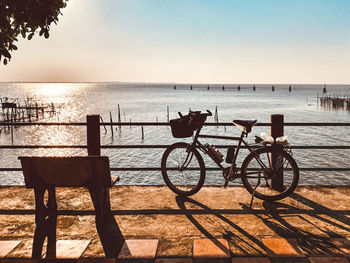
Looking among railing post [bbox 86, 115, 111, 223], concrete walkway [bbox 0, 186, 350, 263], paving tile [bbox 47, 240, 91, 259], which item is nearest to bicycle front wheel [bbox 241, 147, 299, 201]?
concrete walkway [bbox 0, 186, 350, 263]

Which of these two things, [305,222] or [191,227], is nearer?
[191,227]

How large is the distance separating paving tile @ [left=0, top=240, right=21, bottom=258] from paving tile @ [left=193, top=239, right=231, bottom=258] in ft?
6.77

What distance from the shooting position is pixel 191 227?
12.9 feet

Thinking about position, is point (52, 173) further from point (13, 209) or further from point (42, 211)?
point (13, 209)

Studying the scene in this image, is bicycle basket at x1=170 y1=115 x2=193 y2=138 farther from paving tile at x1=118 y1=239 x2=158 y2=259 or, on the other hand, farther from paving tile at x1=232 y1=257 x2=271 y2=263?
paving tile at x1=232 y1=257 x2=271 y2=263

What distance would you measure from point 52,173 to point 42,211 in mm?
546

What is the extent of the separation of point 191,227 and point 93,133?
9.16 feet

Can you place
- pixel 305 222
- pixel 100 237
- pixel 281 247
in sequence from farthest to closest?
1. pixel 305 222
2. pixel 100 237
3. pixel 281 247

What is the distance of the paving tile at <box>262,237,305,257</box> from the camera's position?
10.5ft

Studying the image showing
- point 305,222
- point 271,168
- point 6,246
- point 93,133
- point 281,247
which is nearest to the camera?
point 281,247

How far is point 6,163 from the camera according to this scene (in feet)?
87.7

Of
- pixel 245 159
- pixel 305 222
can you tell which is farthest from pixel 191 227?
pixel 305 222

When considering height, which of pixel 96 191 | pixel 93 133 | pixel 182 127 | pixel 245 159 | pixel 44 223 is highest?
pixel 182 127

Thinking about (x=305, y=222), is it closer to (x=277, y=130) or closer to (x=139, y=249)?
(x=277, y=130)
